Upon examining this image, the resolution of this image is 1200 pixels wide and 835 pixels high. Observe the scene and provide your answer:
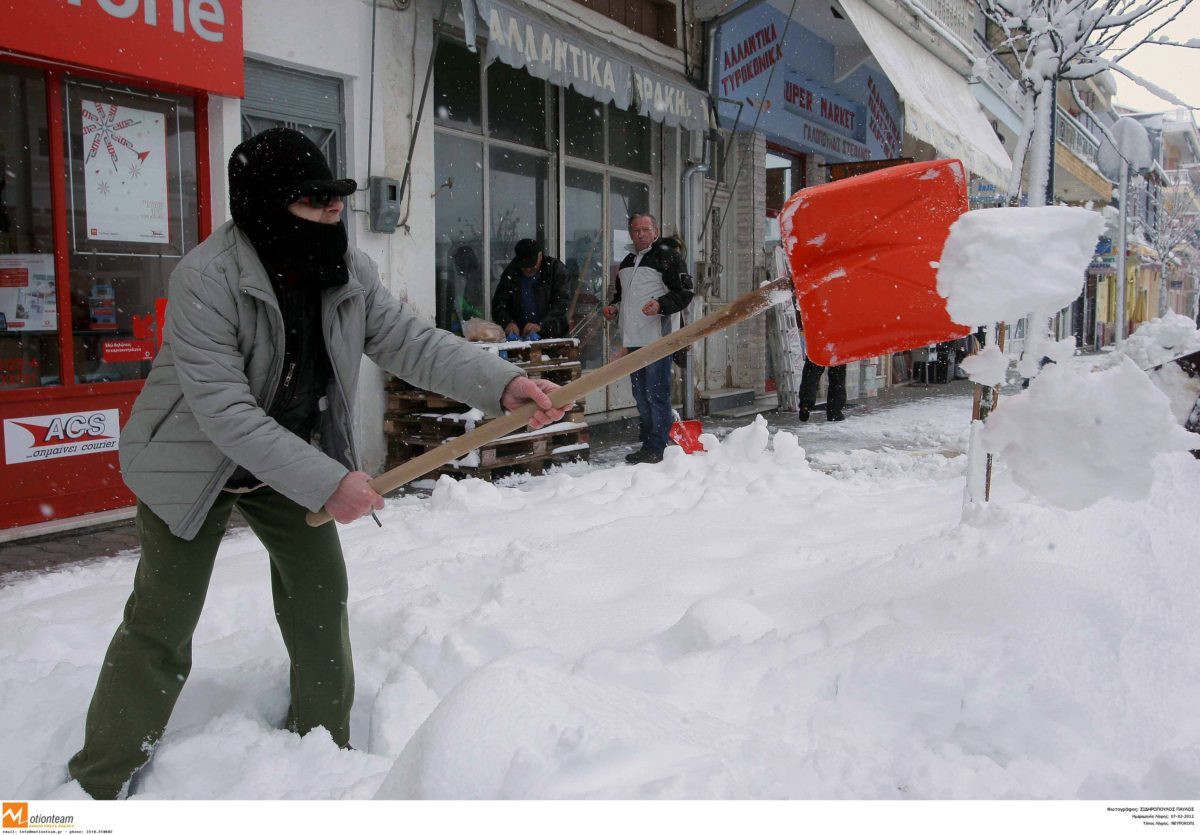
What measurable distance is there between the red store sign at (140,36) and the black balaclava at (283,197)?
3.53 metres

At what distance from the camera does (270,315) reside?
2.49m

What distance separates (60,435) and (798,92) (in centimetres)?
1067

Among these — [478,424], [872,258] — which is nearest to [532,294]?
[478,424]

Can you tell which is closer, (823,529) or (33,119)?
(823,529)

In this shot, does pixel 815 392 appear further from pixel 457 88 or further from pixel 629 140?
pixel 457 88

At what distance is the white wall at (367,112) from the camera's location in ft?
20.7

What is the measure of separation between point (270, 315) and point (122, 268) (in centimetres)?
413

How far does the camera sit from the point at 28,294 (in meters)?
5.58

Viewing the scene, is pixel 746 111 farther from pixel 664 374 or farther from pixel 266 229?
pixel 266 229

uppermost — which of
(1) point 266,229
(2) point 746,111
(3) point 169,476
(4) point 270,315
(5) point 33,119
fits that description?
(2) point 746,111

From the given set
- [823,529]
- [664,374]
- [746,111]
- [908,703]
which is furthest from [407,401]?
[746,111]

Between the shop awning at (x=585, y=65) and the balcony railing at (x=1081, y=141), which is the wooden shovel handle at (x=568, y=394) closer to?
the shop awning at (x=585, y=65)

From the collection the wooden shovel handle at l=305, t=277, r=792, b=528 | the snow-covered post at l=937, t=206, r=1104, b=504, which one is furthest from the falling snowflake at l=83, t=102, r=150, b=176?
the snow-covered post at l=937, t=206, r=1104, b=504
